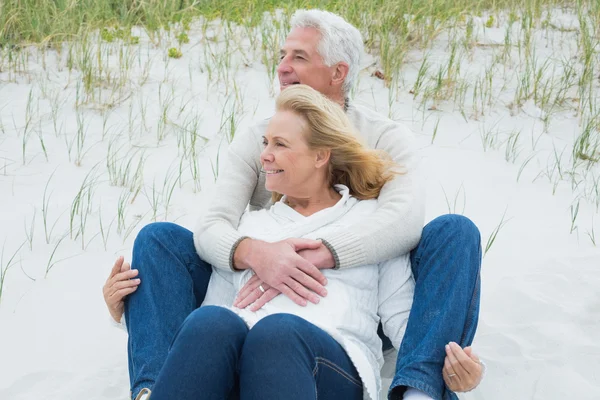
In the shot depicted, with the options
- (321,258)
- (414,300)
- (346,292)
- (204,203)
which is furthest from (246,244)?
(204,203)

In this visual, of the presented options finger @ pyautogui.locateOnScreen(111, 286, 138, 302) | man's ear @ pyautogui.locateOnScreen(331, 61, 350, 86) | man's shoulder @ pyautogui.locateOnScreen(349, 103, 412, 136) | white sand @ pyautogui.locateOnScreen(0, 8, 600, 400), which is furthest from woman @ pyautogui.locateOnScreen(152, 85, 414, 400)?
white sand @ pyautogui.locateOnScreen(0, 8, 600, 400)

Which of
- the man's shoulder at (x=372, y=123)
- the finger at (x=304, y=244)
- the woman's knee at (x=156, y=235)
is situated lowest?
the woman's knee at (x=156, y=235)

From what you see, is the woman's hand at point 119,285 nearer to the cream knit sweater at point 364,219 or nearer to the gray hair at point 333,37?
the cream knit sweater at point 364,219

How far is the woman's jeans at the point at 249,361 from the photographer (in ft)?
6.63

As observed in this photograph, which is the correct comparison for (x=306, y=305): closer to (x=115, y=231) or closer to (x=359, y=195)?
(x=359, y=195)

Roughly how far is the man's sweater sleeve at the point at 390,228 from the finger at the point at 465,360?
1.41 ft

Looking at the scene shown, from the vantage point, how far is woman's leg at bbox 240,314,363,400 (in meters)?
2.01

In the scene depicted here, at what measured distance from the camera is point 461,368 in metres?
2.27

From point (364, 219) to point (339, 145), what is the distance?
27 centimetres

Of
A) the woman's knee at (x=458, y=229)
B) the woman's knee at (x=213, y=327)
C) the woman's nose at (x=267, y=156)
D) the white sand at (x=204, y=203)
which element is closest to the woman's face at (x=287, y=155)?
the woman's nose at (x=267, y=156)

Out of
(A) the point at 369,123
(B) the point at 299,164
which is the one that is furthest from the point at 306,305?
(A) the point at 369,123

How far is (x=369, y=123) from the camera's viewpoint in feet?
9.97

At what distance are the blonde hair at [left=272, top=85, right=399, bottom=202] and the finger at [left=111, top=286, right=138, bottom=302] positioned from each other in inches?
25.1

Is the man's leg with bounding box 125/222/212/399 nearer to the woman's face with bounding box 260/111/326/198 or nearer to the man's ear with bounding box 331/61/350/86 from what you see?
the woman's face with bounding box 260/111/326/198
